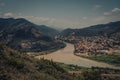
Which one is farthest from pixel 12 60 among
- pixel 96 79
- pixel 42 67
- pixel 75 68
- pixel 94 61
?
pixel 94 61

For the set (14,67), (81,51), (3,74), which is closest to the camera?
(3,74)

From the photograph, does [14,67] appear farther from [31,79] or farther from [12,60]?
[31,79]

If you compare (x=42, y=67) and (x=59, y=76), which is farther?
(x=42, y=67)

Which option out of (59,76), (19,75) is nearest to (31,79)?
(19,75)

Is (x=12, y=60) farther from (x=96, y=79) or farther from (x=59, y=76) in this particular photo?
(x=96, y=79)

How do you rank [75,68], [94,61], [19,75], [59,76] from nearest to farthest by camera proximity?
[19,75] → [59,76] → [75,68] → [94,61]

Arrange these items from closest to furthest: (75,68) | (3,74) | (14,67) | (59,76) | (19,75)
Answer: (3,74) < (19,75) < (14,67) < (59,76) < (75,68)

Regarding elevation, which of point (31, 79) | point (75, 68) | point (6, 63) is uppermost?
point (6, 63)

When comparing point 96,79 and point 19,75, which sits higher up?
point 19,75

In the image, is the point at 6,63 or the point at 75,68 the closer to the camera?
the point at 6,63
